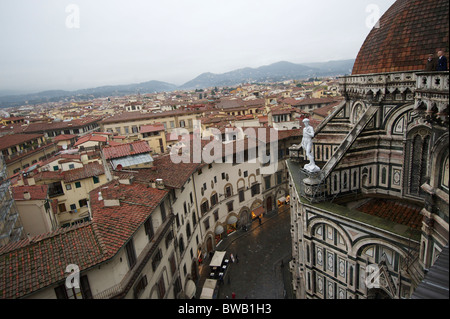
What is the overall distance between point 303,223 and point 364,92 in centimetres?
951

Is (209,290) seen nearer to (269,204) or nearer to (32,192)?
(269,204)

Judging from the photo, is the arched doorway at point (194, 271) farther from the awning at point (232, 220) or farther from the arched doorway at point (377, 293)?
the arched doorway at point (377, 293)

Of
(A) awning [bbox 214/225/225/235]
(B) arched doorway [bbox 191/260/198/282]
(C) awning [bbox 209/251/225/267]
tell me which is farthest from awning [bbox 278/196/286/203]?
(B) arched doorway [bbox 191/260/198/282]

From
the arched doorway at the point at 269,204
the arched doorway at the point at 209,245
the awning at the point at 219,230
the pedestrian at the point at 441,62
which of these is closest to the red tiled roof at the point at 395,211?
the pedestrian at the point at 441,62

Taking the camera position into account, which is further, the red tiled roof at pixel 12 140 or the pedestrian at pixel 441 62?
the red tiled roof at pixel 12 140

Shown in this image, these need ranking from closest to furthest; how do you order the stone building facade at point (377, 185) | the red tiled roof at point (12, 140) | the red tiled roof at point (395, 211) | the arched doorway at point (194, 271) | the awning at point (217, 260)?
the stone building facade at point (377, 185) < the red tiled roof at point (395, 211) < the arched doorway at point (194, 271) < the awning at point (217, 260) < the red tiled roof at point (12, 140)

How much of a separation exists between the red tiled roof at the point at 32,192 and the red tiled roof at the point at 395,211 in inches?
1018

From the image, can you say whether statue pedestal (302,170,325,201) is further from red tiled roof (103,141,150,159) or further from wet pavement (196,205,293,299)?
red tiled roof (103,141,150,159)

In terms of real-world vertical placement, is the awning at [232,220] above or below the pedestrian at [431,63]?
below

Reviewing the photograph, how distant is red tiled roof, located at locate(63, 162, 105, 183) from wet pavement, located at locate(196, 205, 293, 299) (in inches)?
611

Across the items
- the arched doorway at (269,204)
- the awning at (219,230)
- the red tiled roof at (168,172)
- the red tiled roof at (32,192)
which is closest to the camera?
the red tiled roof at (168,172)

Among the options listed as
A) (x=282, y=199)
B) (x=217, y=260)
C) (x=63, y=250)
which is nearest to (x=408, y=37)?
(x=63, y=250)

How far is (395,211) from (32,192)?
28773mm

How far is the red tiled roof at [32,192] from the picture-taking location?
23766 millimetres
